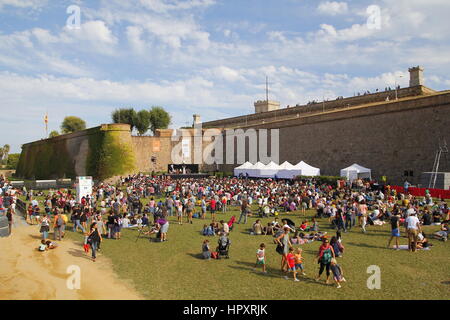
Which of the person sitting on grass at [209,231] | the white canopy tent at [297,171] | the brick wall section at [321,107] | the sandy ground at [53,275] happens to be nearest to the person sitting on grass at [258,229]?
the person sitting on grass at [209,231]

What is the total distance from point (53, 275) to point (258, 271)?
563 centimetres

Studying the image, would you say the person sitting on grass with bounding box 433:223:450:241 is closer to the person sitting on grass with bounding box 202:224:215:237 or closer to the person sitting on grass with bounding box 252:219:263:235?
the person sitting on grass with bounding box 252:219:263:235

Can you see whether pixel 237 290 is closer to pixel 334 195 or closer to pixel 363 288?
pixel 363 288

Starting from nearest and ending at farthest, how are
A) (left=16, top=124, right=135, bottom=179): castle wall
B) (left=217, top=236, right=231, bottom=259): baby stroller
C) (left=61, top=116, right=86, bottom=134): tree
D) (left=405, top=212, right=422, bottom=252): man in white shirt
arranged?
1. (left=217, top=236, right=231, bottom=259): baby stroller
2. (left=405, top=212, right=422, bottom=252): man in white shirt
3. (left=16, top=124, right=135, bottom=179): castle wall
4. (left=61, top=116, right=86, bottom=134): tree

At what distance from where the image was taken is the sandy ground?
25.5ft

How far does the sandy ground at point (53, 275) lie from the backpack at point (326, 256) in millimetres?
4451

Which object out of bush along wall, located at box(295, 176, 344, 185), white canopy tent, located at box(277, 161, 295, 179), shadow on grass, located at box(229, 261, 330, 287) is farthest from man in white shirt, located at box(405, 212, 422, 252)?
white canopy tent, located at box(277, 161, 295, 179)

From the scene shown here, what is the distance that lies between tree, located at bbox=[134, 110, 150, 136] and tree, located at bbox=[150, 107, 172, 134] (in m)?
0.86

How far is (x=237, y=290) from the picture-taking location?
7.88 m

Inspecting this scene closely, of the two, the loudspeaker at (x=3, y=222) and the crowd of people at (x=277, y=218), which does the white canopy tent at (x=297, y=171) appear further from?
the loudspeaker at (x=3, y=222)

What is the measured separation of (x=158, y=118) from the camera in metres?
65.9

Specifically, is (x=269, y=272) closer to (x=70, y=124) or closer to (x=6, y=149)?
(x=70, y=124)

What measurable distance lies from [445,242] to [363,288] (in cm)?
599
